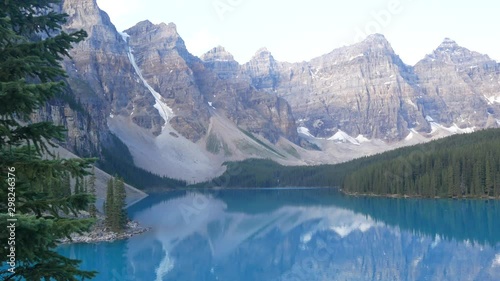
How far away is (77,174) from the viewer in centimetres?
701

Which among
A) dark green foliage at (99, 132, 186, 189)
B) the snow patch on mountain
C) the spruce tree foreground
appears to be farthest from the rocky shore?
dark green foliage at (99, 132, 186, 189)

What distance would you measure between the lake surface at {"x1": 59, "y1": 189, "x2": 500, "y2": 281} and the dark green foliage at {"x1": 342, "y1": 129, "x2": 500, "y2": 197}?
2301cm

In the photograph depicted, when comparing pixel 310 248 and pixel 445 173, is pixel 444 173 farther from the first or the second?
pixel 310 248

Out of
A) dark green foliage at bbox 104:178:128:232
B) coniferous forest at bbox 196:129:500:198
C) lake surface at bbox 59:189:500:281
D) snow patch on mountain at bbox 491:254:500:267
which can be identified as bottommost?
lake surface at bbox 59:189:500:281

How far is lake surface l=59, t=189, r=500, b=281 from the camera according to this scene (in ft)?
130

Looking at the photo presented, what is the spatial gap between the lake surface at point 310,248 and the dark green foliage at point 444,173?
75.5 feet

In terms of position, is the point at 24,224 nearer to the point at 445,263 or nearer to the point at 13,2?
the point at 13,2

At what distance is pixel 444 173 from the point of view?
110 metres

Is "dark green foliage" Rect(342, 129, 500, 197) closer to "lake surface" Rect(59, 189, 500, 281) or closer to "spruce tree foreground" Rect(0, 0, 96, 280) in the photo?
"lake surface" Rect(59, 189, 500, 281)

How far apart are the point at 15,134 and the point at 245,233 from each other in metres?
59.9

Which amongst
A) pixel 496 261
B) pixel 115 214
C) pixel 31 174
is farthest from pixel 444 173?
pixel 31 174

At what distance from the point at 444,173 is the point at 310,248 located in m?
68.8

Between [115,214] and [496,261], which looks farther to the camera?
[115,214]

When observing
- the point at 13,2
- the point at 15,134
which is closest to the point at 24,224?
the point at 15,134
